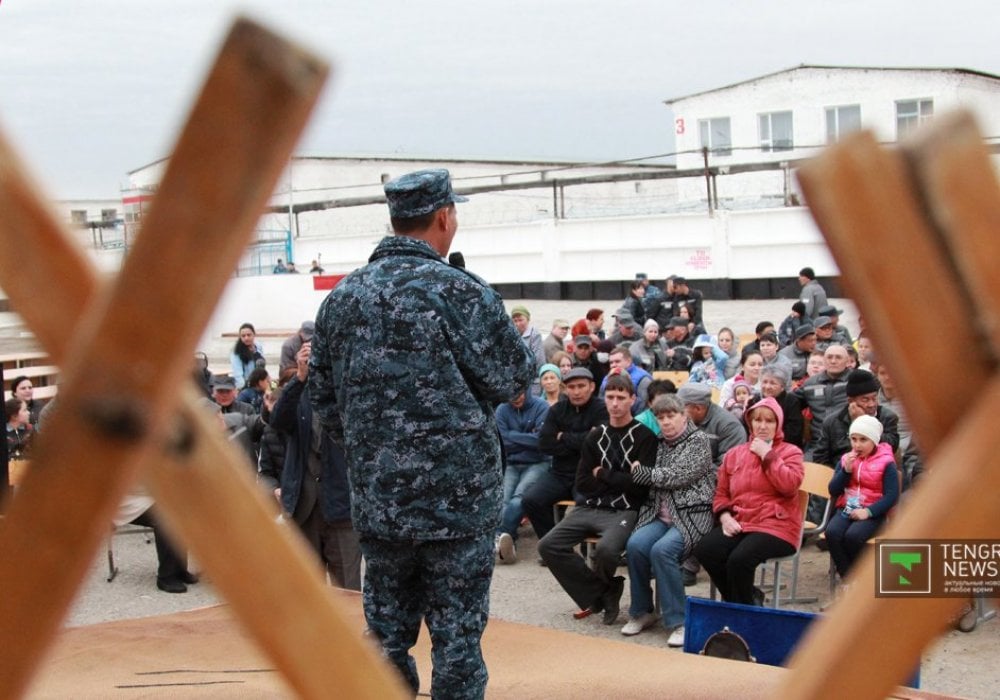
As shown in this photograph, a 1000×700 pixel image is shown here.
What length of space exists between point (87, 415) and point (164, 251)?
0.17 meters

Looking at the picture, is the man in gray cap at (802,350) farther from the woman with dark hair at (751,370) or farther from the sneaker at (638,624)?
the sneaker at (638,624)

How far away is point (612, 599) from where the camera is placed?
299 inches

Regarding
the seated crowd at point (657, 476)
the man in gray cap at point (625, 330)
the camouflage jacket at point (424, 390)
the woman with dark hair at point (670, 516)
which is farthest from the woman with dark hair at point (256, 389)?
the camouflage jacket at point (424, 390)

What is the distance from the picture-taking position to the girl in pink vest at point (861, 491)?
681 cm

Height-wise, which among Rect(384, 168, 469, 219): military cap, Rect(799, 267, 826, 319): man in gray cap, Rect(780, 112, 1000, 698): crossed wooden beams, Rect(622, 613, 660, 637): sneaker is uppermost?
Rect(384, 168, 469, 219): military cap

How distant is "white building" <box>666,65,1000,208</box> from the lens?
37.4m

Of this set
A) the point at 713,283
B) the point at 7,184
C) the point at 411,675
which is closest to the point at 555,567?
the point at 411,675

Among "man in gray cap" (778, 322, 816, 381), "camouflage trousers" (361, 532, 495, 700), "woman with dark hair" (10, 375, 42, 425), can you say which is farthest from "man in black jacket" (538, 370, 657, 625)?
"woman with dark hair" (10, 375, 42, 425)

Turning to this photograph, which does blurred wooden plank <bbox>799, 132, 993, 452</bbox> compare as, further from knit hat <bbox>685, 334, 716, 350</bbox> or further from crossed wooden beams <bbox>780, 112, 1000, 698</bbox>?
knit hat <bbox>685, 334, 716, 350</bbox>

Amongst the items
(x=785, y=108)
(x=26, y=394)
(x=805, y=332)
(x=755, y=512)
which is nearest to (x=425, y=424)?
(x=755, y=512)

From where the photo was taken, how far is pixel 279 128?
107 cm

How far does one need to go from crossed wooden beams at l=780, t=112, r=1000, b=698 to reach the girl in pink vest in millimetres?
5798

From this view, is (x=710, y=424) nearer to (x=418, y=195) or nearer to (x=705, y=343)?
(x=705, y=343)

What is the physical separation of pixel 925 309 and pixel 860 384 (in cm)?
639
